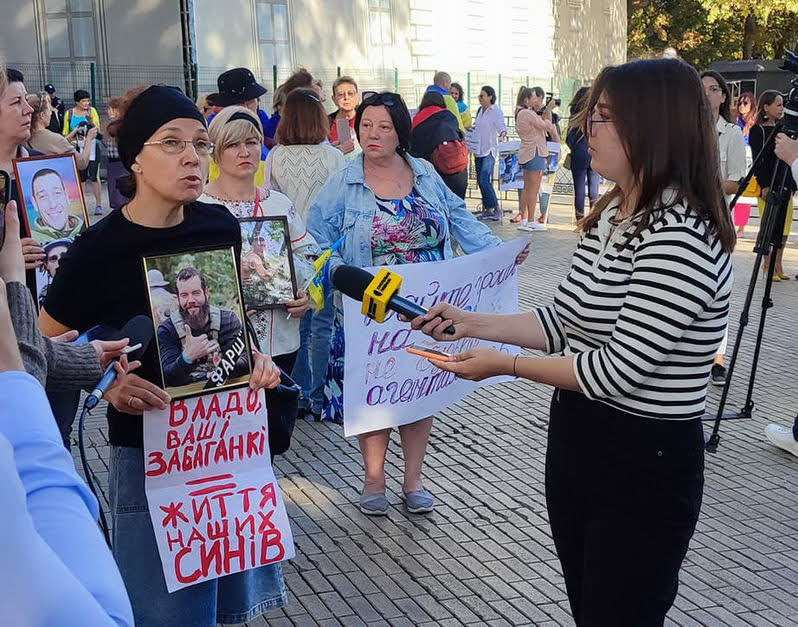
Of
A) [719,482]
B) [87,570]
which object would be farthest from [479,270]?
[87,570]

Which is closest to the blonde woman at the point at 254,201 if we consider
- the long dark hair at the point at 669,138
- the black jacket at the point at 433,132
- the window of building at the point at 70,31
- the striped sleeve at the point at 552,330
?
the striped sleeve at the point at 552,330

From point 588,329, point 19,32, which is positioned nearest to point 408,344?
point 588,329

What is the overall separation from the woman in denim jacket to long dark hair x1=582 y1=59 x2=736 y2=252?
95.7 inches

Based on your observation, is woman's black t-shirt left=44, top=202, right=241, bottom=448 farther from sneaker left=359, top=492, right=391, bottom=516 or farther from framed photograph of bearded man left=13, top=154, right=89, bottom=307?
sneaker left=359, top=492, right=391, bottom=516

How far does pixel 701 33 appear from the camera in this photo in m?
45.8

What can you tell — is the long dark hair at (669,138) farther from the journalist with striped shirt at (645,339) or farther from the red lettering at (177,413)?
the red lettering at (177,413)

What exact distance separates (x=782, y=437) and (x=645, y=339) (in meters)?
4.19

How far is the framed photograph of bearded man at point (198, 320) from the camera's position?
293cm

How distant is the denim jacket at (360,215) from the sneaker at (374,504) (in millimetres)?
1205

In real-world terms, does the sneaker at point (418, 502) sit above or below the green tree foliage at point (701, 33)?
below

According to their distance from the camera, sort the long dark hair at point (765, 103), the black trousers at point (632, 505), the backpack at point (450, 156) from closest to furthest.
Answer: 1. the black trousers at point (632, 505)
2. the long dark hair at point (765, 103)
3. the backpack at point (450, 156)

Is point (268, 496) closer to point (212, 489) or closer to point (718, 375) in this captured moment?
point (212, 489)

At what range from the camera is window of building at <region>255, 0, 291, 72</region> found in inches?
1036

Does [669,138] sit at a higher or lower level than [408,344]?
higher
